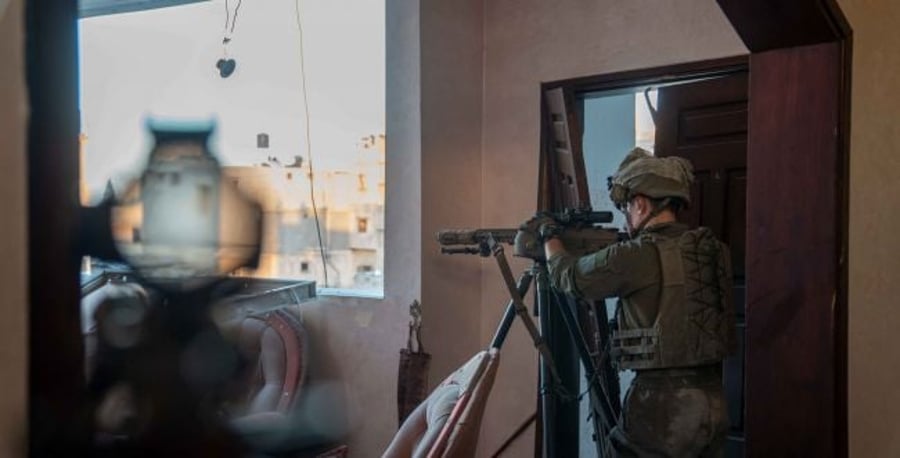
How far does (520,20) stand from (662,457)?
1.68 meters

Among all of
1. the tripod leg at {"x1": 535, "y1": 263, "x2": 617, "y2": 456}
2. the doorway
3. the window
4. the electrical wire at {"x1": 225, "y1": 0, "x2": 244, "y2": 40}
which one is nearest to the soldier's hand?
the tripod leg at {"x1": 535, "y1": 263, "x2": 617, "y2": 456}

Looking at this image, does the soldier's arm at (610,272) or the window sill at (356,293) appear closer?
the soldier's arm at (610,272)

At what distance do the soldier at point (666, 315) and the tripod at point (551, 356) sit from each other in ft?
0.83

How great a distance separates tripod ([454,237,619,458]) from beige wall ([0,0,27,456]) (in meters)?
1.77

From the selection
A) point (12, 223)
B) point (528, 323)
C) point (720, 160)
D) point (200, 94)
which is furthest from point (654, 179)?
point (12, 223)

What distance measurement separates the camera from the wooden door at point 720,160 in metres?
2.42

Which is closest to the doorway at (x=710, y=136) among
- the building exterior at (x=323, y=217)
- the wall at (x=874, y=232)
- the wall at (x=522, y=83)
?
the wall at (x=522, y=83)

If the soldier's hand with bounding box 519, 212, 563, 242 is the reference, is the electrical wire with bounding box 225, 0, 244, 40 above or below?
above

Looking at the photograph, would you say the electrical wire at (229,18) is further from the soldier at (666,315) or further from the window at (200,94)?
the soldier at (666,315)

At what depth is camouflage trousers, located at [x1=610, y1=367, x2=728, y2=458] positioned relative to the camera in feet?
5.69

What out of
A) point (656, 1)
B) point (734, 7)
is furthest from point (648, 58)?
point (734, 7)

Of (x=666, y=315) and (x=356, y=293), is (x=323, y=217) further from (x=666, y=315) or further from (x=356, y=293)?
(x=356, y=293)

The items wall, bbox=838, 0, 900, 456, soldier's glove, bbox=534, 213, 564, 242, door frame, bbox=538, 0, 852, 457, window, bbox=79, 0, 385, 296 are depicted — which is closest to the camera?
window, bbox=79, 0, 385, 296

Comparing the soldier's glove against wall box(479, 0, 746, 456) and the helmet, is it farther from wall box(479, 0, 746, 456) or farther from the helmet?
wall box(479, 0, 746, 456)
